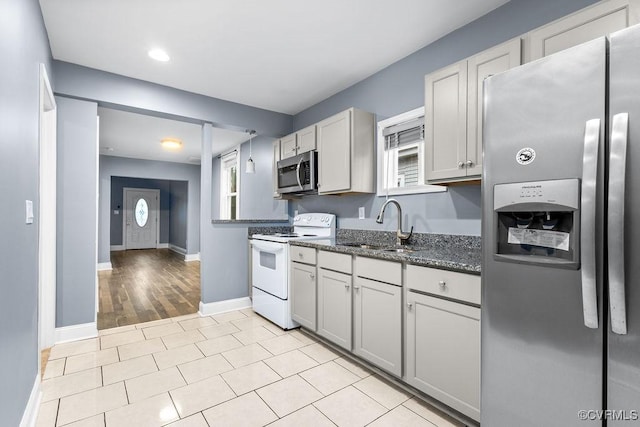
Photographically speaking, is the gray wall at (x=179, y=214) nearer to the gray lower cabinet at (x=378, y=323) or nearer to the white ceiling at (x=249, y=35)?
the white ceiling at (x=249, y=35)

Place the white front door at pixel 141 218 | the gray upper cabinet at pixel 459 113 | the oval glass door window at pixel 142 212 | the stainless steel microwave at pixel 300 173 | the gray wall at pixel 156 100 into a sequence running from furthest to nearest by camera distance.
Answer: the oval glass door window at pixel 142 212, the white front door at pixel 141 218, the stainless steel microwave at pixel 300 173, the gray wall at pixel 156 100, the gray upper cabinet at pixel 459 113

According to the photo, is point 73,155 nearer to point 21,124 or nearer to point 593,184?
point 21,124

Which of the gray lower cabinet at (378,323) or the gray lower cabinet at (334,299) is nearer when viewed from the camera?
the gray lower cabinet at (378,323)

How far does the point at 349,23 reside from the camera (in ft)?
7.48

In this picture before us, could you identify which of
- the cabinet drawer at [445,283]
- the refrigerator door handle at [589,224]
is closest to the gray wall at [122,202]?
the cabinet drawer at [445,283]

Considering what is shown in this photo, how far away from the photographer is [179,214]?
952 cm

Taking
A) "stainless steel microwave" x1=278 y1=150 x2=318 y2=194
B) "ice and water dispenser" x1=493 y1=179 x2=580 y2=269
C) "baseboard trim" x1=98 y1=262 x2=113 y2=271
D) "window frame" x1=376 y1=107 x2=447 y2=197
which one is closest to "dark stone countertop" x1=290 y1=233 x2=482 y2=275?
"ice and water dispenser" x1=493 y1=179 x2=580 y2=269

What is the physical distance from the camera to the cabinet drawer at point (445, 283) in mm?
1550

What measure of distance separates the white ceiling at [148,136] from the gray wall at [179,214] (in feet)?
5.97

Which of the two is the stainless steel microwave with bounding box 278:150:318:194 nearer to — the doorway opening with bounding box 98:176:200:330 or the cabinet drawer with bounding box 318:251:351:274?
the cabinet drawer with bounding box 318:251:351:274

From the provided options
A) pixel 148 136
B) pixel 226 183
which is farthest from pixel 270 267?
pixel 226 183

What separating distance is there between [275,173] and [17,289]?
2.77m

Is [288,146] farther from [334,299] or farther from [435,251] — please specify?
[435,251]

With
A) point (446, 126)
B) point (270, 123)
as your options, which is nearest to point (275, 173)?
point (270, 123)
